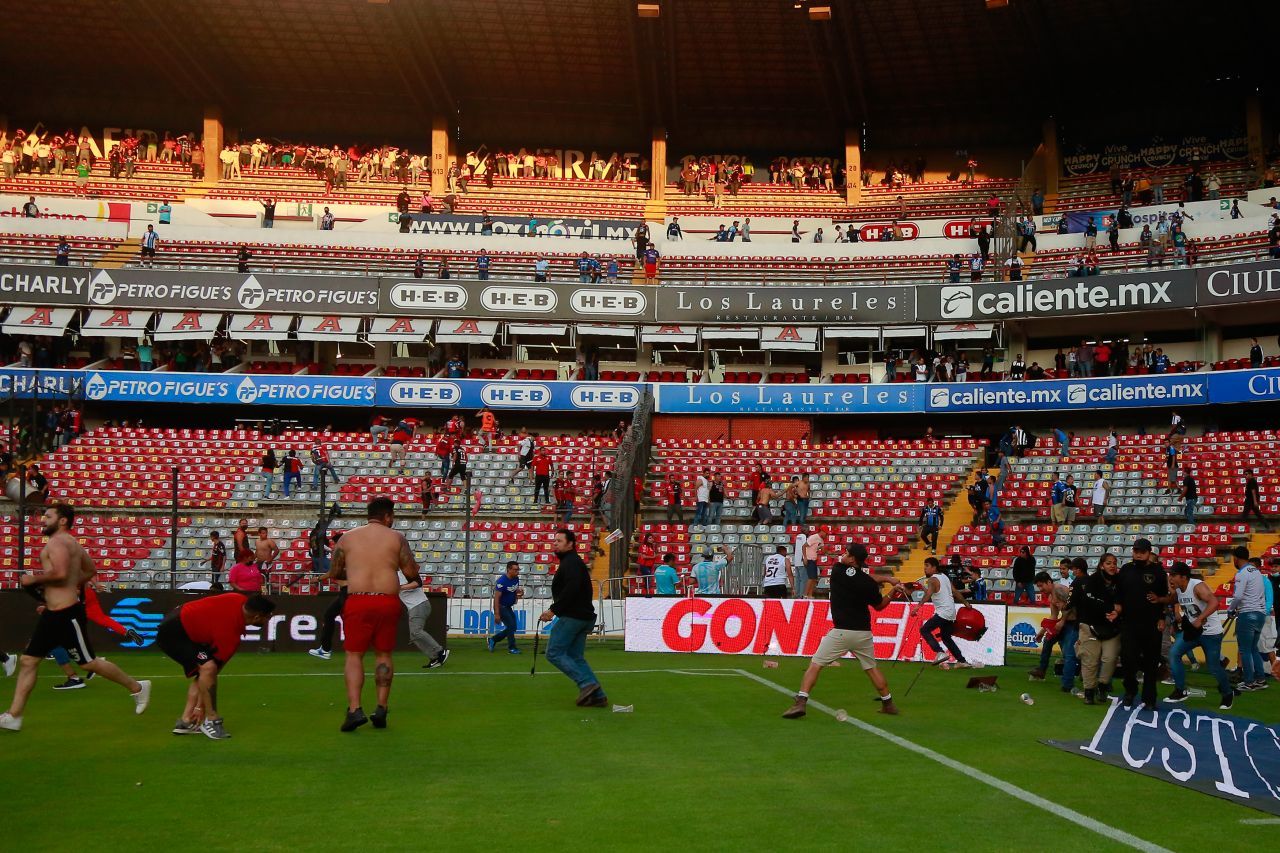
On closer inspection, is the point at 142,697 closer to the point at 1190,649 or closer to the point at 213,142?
the point at 1190,649

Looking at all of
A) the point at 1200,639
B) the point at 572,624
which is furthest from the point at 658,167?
the point at 572,624

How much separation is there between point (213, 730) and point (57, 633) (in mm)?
1714

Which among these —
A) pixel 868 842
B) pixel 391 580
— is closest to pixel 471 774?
pixel 391 580

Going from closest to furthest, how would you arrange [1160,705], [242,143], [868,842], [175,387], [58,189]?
[868,842], [1160,705], [175,387], [58,189], [242,143]

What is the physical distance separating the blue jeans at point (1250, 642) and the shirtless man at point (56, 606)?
12.6 meters

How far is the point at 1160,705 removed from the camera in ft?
40.4

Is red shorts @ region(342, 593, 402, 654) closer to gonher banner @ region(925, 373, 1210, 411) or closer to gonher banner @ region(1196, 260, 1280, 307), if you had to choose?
gonher banner @ region(925, 373, 1210, 411)

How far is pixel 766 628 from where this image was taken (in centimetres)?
1969

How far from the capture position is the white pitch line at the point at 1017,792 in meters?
6.54

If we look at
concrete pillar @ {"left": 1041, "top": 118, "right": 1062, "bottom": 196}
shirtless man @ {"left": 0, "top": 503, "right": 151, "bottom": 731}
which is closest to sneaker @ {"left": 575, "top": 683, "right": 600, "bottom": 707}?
shirtless man @ {"left": 0, "top": 503, "right": 151, "bottom": 731}

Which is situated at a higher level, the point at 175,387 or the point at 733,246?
the point at 733,246

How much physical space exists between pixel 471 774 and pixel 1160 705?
7.41 m

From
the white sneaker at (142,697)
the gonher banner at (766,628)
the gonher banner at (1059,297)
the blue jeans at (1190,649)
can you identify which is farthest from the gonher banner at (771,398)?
the white sneaker at (142,697)

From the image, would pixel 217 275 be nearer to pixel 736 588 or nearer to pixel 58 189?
pixel 58 189
